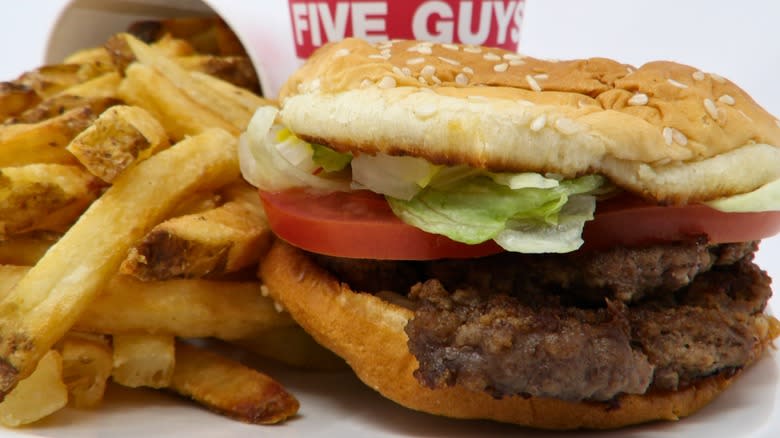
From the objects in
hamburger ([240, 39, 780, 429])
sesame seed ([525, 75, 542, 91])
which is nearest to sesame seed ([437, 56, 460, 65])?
hamburger ([240, 39, 780, 429])

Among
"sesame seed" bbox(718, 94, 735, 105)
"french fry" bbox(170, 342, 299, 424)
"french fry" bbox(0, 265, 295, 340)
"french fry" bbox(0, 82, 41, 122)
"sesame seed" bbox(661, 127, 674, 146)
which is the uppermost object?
"sesame seed" bbox(661, 127, 674, 146)

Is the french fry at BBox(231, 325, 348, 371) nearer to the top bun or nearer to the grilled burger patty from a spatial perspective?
the grilled burger patty

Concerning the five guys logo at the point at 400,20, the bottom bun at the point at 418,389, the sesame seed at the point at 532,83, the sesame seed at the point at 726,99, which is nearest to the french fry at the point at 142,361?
the bottom bun at the point at 418,389

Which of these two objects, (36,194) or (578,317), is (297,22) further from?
(578,317)

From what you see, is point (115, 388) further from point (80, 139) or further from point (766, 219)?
point (766, 219)

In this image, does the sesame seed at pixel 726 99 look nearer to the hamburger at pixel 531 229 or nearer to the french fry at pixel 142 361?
the hamburger at pixel 531 229

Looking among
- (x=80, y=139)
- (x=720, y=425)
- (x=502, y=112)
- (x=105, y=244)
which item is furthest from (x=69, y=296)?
(x=720, y=425)

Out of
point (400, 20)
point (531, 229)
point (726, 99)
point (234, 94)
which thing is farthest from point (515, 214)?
point (400, 20)
